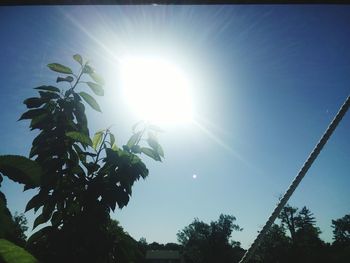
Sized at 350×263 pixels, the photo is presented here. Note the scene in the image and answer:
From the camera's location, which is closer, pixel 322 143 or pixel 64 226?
pixel 322 143

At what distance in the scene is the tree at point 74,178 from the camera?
6.75 feet

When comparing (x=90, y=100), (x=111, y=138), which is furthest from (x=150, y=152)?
(x=90, y=100)

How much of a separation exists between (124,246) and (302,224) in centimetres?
12480

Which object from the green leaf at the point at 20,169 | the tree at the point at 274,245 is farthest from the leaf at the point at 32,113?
the tree at the point at 274,245

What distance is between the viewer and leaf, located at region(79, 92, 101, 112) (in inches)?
115

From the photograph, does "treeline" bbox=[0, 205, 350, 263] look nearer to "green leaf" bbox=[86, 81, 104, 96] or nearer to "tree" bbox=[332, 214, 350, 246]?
"tree" bbox=[332, 214, 350, 246]

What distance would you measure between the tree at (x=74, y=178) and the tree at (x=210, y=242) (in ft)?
420

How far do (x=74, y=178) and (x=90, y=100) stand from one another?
0.93 metres

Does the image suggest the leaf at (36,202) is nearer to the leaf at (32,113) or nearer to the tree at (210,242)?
the leaf at (32,113)

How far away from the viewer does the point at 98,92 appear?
3053 millimetres

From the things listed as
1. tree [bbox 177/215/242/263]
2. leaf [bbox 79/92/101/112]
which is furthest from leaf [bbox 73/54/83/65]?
tree [bbox 177/215/242/263]

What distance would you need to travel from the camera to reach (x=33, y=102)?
274cm

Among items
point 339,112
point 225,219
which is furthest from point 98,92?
point 225,219

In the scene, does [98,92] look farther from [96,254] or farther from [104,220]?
[96,254]
